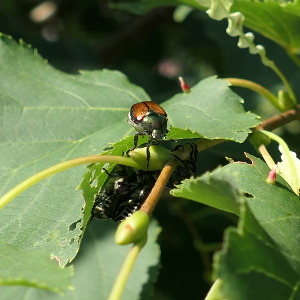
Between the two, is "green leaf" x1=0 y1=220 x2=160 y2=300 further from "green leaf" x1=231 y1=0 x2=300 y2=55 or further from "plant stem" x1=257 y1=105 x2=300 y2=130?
"green leaf" x1=231 y1=0 x2=300 y2=55

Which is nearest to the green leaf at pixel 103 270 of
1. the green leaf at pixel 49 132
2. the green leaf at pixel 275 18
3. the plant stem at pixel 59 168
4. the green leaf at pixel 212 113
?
the green leaf at pixel 49 132

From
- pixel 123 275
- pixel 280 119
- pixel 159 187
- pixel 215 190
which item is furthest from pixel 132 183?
pixel 280 119

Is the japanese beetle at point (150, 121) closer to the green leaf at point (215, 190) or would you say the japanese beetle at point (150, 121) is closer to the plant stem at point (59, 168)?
the plant stem at point (59, 168)

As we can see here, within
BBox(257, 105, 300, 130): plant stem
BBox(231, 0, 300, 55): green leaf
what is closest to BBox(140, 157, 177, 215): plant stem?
BBox(257, 105, 300, 130): plant stem

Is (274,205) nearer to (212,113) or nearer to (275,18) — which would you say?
(212,113)

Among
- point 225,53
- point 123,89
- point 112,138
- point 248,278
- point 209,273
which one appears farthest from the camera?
point 225,53

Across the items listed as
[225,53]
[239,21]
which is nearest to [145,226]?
[239,21]

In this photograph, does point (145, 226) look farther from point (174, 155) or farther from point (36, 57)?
point (36, 57)
